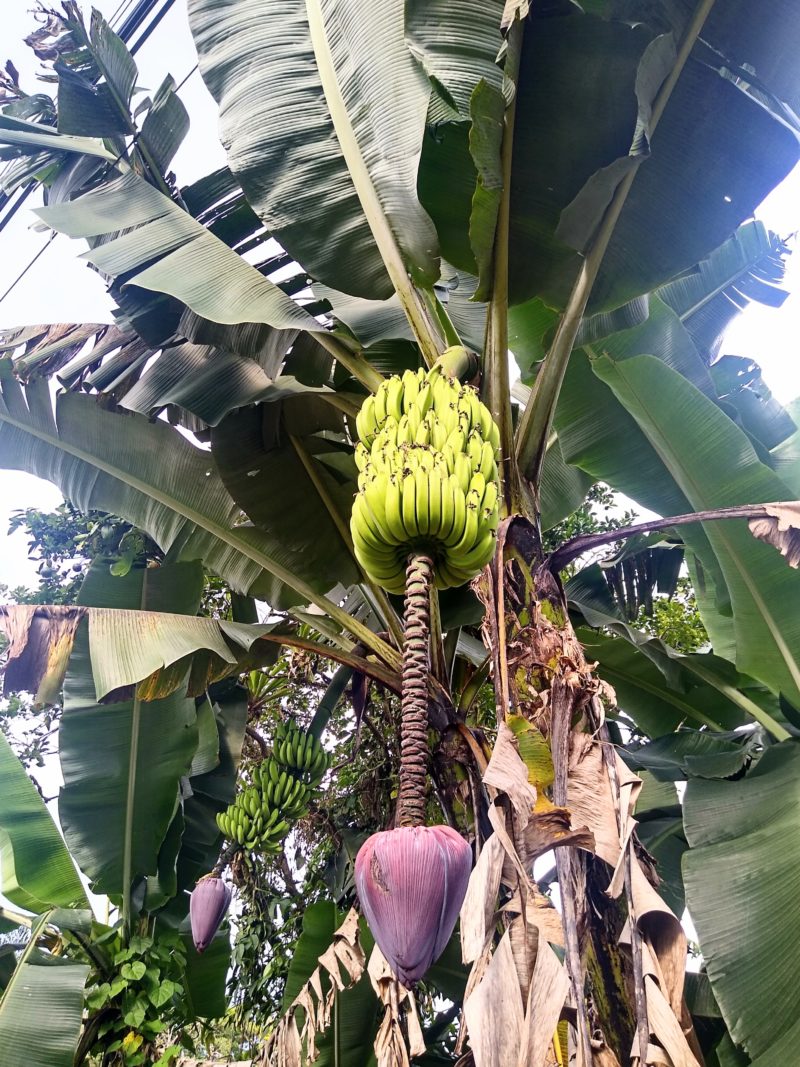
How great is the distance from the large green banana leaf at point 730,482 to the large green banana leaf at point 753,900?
28 centimetres

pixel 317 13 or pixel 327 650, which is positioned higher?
pixel 317 13

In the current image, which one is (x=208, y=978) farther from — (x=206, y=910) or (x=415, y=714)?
(x=415, y=714)

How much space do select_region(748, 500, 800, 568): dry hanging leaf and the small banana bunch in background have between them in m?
1.48

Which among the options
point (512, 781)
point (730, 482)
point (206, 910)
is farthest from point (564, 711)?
point (206, 910)

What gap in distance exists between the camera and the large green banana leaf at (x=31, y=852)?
2537mm

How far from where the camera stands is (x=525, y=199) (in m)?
1.70

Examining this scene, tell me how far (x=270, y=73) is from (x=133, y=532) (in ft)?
5.70

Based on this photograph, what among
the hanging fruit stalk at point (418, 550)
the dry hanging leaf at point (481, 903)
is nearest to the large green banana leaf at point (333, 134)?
the hanging fruit stalk at point (418, 550)

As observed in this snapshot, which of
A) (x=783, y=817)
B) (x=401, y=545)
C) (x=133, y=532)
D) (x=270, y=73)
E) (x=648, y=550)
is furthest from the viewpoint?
(x=133, y=532)

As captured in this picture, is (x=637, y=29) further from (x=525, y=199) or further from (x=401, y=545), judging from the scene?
(x=401, y=545)

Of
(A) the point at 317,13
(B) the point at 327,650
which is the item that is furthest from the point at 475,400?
(A) the point at 317,13

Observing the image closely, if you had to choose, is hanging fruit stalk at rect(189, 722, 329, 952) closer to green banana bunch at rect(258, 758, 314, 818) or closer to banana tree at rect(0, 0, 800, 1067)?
green banana bunch at rect(258, 758, 314, 818)

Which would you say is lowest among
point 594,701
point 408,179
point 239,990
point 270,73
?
point 239,990

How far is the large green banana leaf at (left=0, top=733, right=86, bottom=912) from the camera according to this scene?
8.32ft
